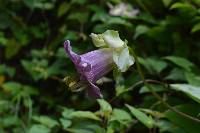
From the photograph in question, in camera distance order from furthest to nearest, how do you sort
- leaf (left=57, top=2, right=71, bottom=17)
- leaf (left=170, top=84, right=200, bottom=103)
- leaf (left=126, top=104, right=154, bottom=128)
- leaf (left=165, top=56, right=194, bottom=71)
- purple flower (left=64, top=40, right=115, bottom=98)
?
leaf (left=57, top=2, right=71, bottom=17) → leaf (left=165, top=56, right=194, bottom=71) → leaf (left=126, top=104, right=154, bottom=128) → leaf (left=170, top=84, right=200, bottom=103) → purple flower (left=64, top=40, right=115, bottom=98)

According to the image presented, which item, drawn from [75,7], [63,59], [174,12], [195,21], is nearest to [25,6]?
[75,7]

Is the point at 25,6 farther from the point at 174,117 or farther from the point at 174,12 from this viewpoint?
the point at 174,117

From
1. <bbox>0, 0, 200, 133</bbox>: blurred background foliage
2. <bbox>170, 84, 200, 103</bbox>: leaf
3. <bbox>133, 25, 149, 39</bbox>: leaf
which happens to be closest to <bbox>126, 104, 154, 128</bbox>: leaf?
<bbox>0, 0, 200, 133</bbox>: blurred background foliage

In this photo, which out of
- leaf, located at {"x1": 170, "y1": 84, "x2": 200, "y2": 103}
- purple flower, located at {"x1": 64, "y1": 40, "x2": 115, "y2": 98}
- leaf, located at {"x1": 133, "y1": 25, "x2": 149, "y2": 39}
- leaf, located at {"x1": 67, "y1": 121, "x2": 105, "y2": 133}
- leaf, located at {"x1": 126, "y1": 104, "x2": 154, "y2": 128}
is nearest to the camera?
purple flower, located at {"x1": 64, "y1": 40, "x2": 115, "y2": 98}

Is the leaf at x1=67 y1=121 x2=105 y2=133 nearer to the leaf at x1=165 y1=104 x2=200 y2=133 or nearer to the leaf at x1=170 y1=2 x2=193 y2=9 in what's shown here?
the leaf at x1=165 y1=104 x2=200 y2=133

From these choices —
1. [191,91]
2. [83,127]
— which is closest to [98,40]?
[191,91]

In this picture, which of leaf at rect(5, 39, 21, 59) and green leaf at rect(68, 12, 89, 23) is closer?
green leaf at rect(68, 12, 89, 23)
